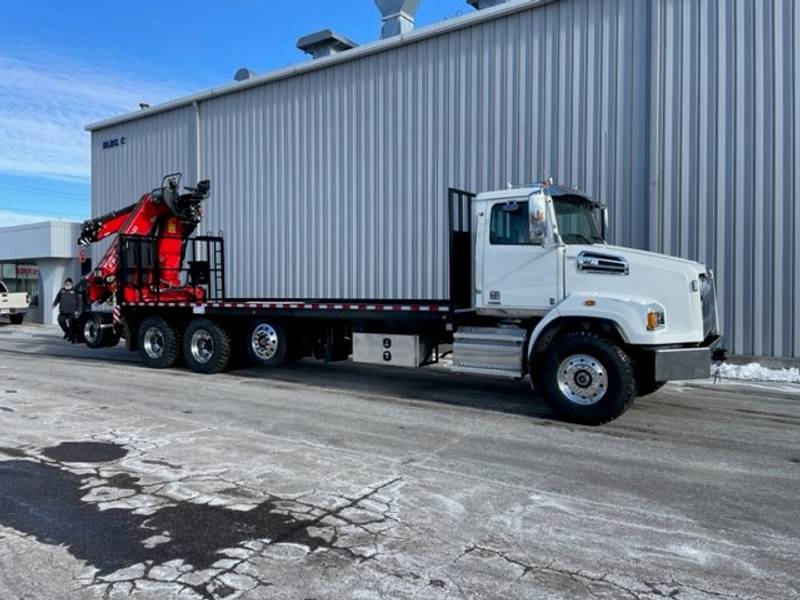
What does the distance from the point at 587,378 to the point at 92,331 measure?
36.6 feet

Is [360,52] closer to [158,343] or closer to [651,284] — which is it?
[158,343]

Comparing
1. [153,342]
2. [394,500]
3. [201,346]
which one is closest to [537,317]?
[394,500]

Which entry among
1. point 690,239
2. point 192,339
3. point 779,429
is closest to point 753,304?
point 690,239

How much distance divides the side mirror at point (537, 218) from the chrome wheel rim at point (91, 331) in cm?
1032

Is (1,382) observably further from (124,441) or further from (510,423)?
(510,423)

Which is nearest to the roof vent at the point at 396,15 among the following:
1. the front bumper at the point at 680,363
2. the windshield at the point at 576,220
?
the windshield at the point at 576,220

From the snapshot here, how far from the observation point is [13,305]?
26.9 metres

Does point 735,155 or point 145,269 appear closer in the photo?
point 735,155

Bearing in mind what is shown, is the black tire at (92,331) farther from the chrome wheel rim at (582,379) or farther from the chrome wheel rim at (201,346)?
the chrome wheel rim at (582,379)

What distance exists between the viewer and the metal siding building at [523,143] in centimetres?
1214

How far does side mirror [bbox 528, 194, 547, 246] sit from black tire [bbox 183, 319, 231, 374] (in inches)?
252

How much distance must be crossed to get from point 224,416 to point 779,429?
659cm

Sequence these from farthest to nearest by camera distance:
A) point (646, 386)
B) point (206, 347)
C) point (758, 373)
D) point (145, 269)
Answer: point (145, 269) → point (206, 347) → point (758, 373) → point (646, 386)

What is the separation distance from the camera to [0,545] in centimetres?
410
